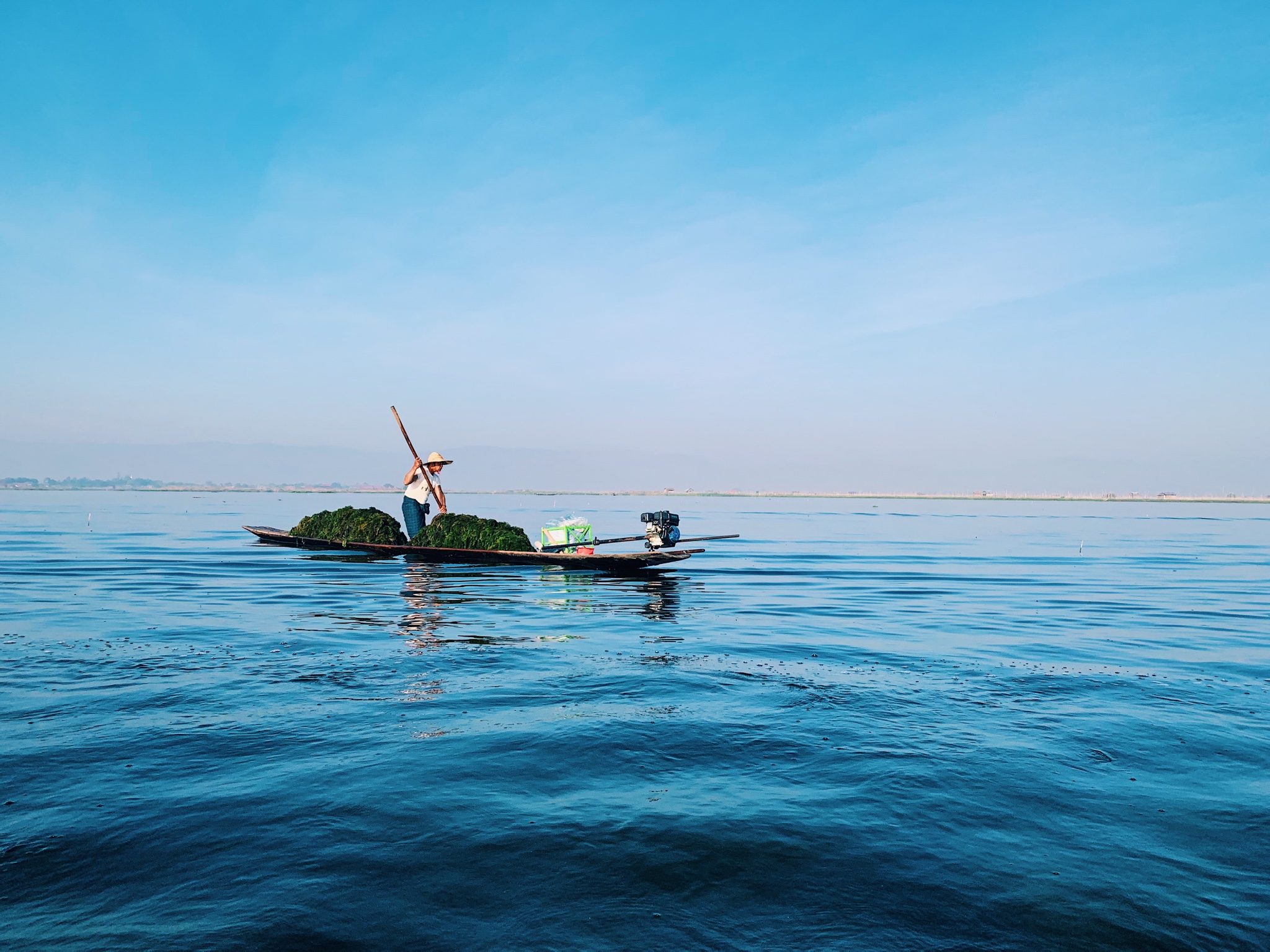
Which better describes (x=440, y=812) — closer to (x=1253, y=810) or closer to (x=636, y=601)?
(x=1253, y=810)

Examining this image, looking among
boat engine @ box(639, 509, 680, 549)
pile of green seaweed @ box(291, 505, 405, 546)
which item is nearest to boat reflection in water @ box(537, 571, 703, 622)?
boat engine @ box(639, 509, 680, 549)

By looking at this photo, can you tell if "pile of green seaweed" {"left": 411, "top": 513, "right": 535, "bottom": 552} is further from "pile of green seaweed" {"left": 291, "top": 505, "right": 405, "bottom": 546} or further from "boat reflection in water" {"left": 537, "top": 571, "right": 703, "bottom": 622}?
"pile of green seaweed" {"left": 291, "top": 505, "right": 405, "bottom": 546}

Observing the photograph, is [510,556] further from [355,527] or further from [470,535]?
[355,527]

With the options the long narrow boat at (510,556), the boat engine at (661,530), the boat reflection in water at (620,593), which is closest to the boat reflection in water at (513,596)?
the boat reflection in water at (620,593)

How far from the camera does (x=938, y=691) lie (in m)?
11.9

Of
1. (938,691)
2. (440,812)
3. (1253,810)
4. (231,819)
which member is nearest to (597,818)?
(440,812)

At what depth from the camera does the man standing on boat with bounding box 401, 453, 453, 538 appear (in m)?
32.0

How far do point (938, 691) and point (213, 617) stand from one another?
15.9 meters

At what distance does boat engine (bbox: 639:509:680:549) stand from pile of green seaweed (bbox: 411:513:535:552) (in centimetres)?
576

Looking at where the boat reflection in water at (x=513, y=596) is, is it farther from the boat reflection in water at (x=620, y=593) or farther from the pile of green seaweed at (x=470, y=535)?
the pile of green seaweed at (x=470, y=535)

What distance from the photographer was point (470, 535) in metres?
33.1

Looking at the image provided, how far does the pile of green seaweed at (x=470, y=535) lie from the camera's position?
3250cm

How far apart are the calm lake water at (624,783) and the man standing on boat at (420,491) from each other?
1350 centimetres

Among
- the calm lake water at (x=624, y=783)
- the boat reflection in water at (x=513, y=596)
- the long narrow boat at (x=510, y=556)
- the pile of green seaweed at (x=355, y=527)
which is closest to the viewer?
the calm lake water at (x=624, y=783)
